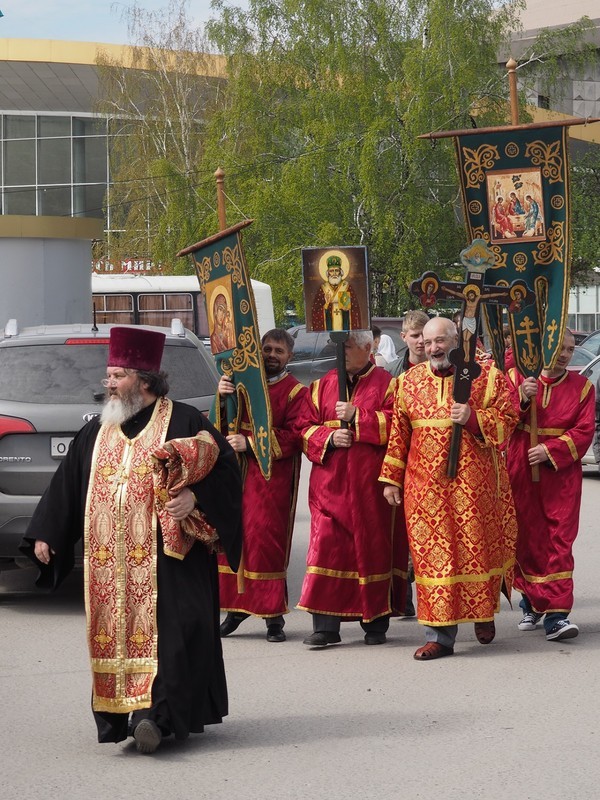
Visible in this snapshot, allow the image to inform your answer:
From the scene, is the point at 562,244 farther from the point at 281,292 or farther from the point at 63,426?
the point at 281,292

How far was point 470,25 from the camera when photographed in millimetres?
38375

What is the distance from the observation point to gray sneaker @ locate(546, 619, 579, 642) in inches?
312

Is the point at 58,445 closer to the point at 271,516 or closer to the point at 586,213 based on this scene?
the point at 271,516

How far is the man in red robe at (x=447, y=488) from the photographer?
25.0ft

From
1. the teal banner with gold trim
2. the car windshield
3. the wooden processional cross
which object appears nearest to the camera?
the wooden processional cross

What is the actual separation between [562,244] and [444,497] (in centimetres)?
181

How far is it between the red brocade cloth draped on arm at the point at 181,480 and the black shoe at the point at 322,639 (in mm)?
2339

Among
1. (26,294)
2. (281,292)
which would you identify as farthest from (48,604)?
(281,292)

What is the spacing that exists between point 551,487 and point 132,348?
10.7ft

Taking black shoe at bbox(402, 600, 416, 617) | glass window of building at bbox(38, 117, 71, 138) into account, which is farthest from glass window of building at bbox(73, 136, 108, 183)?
black shoe at bbox(402, 600, 416, 617)

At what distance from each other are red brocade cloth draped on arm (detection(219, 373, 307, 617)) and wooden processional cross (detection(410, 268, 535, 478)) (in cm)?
106

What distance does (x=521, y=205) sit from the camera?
857cm

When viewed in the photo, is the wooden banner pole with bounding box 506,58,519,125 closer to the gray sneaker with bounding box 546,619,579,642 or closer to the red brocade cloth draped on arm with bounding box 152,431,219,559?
the gray sneaker with bounding box 546,619,579,642

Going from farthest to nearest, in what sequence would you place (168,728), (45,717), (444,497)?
(444,497), (45,717), (168,728)
